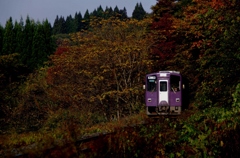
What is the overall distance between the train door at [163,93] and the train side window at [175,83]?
1.28ft

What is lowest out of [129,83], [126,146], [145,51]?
[126,146]

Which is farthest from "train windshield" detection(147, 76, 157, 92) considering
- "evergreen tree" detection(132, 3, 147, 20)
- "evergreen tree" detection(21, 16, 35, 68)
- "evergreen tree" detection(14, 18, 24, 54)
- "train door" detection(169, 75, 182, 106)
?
"evergreen tree" detection(132, 3, 147, 20)

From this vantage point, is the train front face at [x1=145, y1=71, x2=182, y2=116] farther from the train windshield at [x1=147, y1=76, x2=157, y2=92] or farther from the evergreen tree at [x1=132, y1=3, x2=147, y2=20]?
the evergreen tree at [x1=132, y1=3, x2=147, y2=20]

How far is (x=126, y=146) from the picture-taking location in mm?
6605

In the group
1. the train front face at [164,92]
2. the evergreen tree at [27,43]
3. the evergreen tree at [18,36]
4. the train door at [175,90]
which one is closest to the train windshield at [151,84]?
the train front face at [164,92]

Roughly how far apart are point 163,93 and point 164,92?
0.30 ft

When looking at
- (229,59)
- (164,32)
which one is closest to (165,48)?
(164,32)

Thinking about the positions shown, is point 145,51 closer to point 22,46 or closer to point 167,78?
point 167,78

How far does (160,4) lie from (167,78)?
1621 centimetres

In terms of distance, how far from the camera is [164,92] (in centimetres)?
2314

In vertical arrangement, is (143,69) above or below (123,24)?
below

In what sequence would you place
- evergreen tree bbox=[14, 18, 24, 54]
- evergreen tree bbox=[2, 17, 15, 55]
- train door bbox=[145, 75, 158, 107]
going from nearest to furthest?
1. train door bbox=[145, 75, 158, 107]
2. evergreen tree bbox=[2, 17, 15, 55]
3. evergreen tree bbox=[14, 18, 24, 54]

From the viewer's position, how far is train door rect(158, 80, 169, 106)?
2298 centimetres

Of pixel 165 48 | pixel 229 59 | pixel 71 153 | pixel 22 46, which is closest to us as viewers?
pixel 71 153
